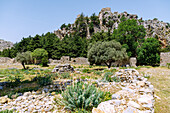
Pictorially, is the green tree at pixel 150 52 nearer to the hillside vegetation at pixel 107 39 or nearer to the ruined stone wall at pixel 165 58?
the hillside vegetation at pixel 107 39

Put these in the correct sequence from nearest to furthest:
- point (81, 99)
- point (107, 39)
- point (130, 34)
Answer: point (81, 99)
point (130, 34)
point (107, 39)

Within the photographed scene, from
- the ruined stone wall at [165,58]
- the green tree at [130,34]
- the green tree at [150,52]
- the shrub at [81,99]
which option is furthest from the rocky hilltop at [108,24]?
the shrub at [81,99]

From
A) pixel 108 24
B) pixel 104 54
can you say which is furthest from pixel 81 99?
pixel 108 24

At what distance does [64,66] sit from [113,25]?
5750 cm

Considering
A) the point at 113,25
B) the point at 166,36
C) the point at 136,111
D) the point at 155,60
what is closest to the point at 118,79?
the point at 136,111

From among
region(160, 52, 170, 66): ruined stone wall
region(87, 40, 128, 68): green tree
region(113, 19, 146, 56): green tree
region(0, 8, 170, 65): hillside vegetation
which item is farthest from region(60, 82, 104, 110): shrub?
region(113, 19, 146, 56): green tree

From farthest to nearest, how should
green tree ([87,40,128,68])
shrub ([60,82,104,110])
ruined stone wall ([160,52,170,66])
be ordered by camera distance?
ruined stone wall ([160,52,170,66]) → green tree ([87,40,128,68]) → shrub ([60,82,104,110])

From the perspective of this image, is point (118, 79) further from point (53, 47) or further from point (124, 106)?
point (53, 47)

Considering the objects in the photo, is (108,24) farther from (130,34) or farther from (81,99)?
(81,99)

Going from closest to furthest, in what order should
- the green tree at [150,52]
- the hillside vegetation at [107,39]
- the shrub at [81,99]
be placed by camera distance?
the shrub at [81,99] < the green tree at [150,52] < the hillside vegetation at [107,39]

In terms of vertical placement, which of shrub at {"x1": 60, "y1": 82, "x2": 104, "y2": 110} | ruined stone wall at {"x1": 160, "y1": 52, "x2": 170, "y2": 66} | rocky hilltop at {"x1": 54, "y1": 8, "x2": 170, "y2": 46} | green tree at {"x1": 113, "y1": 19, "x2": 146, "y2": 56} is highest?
rocky hilltop at {"x1": 54, "y1": 8, "x2": 170, "y2": 46}

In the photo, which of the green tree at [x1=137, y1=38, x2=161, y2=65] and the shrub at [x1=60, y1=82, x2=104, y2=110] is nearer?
the shrub at [x1=60, y1=82, x2=104, y2=110]

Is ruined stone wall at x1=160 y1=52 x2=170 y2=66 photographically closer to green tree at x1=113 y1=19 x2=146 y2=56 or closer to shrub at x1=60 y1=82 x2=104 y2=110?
green tree at x1=113 y1=19 x2=146 y2=56

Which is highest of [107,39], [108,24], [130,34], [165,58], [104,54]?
[108,24]
